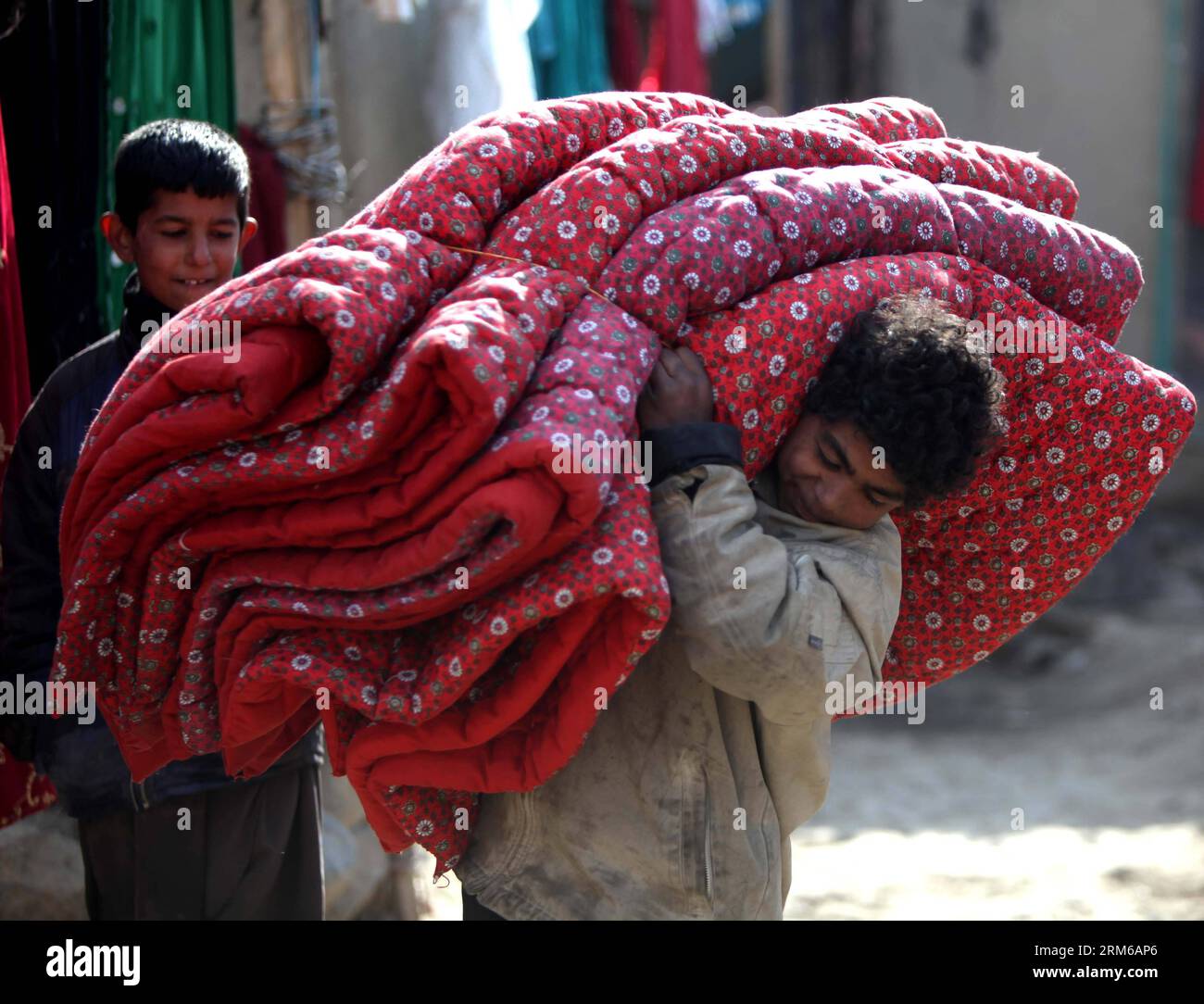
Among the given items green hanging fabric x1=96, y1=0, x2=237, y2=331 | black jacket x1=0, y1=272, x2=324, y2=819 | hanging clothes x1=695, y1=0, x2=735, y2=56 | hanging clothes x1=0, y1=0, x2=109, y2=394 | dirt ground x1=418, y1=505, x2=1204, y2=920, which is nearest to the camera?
black jacket x1=0, y1=272, x2=324, y2=819

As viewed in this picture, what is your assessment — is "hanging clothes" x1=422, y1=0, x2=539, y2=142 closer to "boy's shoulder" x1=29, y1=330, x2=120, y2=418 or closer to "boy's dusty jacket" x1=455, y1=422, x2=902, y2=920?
"boy's shoulder" x1=29, y1=330, x2=120, y2=418

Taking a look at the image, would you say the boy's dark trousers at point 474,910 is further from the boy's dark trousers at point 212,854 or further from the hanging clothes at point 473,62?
the hanging clothes at point 473,62

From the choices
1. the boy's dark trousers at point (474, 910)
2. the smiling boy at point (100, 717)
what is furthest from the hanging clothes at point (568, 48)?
the boy's dark trousers at point (474, 910)

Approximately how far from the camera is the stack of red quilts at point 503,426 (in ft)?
5.84

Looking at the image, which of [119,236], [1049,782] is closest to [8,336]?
[119,236]

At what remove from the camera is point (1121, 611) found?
7.89 metres

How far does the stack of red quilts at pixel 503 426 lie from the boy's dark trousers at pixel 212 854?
557 mm

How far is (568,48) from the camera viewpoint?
5043mm

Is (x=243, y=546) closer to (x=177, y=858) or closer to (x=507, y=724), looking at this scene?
(x=507, y=724)

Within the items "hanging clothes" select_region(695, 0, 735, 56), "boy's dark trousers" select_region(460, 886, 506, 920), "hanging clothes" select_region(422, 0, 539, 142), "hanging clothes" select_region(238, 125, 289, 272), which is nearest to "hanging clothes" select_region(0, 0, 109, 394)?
"hanging clothes" select_region(238, 125, 289, 272)

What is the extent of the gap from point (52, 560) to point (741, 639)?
1370 mm

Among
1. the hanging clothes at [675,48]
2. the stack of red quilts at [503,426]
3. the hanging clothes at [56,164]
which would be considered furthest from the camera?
the hanging clothes at [675,48]

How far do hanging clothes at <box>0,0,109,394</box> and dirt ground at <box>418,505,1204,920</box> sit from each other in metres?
2.27

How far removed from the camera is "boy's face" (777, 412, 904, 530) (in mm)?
1950
